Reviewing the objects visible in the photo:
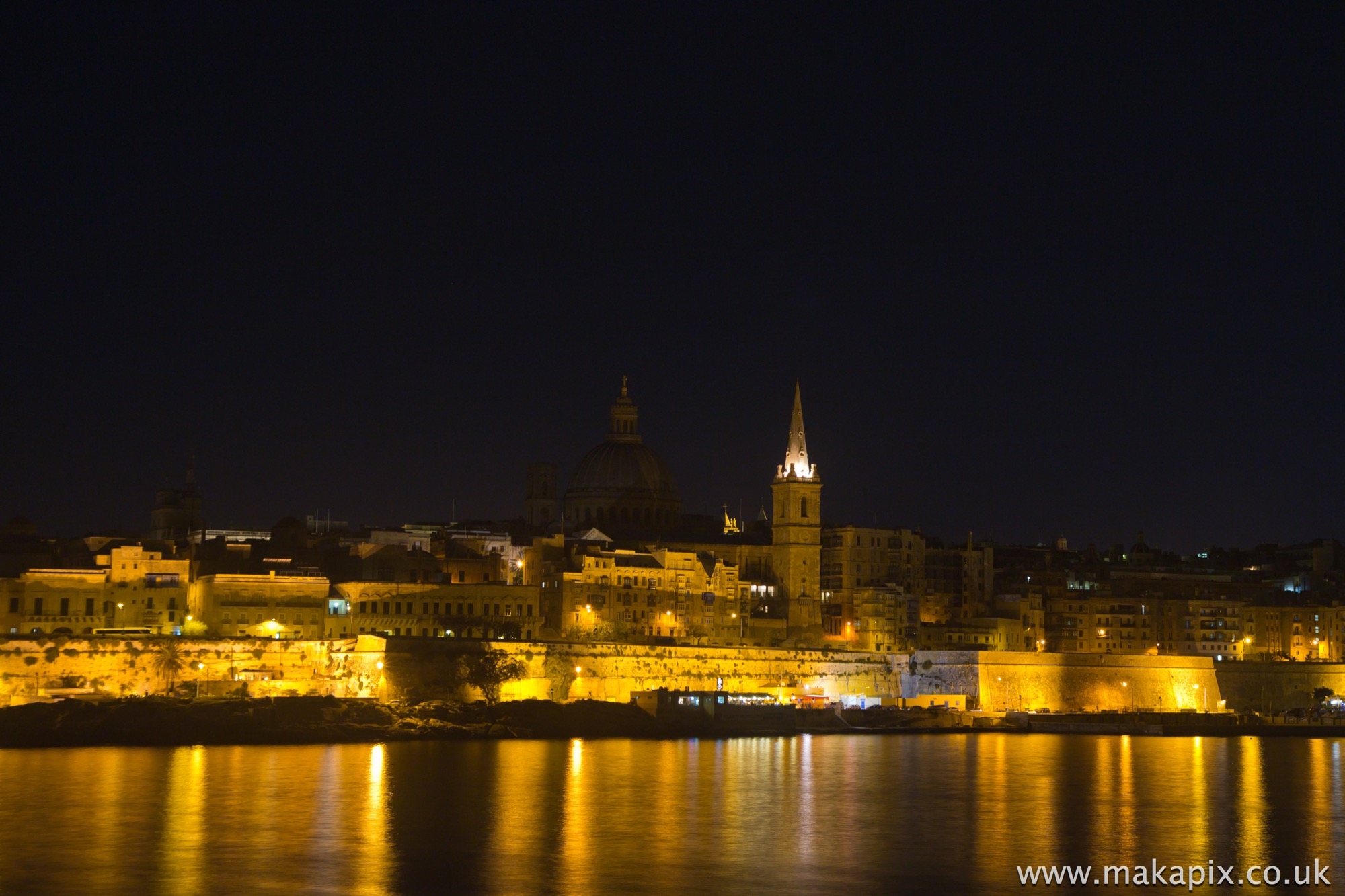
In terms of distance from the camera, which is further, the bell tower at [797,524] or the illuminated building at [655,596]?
the bell tower at [797,524]

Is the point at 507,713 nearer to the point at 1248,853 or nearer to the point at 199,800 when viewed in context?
the point at 199,800

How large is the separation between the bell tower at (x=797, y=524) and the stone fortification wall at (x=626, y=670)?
6999 mm

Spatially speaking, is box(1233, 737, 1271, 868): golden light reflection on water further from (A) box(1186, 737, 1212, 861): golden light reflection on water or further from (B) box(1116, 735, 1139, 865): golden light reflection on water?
(B) box(1116, 735, 1139, 865): golden light reflection on water

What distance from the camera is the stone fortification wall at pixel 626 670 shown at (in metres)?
52.2

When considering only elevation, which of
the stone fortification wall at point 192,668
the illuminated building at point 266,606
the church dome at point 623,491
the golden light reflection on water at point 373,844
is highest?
the church dome at point 623,491

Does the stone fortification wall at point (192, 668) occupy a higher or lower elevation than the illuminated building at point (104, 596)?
lower

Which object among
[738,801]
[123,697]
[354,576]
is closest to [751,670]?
[354,576]

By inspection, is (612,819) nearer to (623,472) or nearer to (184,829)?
(184,829)

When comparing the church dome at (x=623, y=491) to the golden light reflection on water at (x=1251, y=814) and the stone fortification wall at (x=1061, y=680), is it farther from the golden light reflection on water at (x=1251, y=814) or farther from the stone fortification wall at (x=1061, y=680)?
the golden light reflection on water at (x=1251, y=814)

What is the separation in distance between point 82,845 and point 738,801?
505 inches

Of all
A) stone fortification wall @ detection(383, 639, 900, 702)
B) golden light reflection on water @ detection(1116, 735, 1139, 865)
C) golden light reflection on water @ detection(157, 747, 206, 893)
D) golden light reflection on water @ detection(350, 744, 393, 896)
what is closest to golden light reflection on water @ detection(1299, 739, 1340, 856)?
golden light reflection on water @ detection(1116, 735, 1139, 865)

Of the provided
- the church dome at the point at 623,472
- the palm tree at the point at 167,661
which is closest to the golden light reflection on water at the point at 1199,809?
the palm tree at the point at 167,661

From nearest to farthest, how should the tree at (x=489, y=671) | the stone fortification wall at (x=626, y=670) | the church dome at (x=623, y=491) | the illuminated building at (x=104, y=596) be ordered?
the illuminated building at (x=104, y=596)
the stone fortification wall at (x=626, y=670)
the tree at (x=489, y=671)
the church dome at (x=623, y=491)

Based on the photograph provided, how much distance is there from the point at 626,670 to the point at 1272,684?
26167 millimetres
